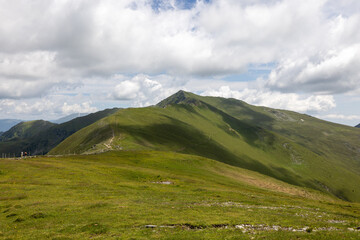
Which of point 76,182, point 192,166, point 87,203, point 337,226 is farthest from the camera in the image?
point 192,166

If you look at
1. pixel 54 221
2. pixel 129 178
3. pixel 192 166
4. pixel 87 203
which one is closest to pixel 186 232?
pixel 54 221

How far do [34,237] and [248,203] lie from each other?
1529 inches

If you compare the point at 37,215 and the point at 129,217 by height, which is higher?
the point at 37,215

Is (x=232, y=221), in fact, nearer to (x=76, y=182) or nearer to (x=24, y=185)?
(x=76, y=182)

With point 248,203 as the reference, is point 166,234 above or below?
above

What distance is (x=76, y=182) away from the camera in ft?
197

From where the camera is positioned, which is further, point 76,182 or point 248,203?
point 76,182

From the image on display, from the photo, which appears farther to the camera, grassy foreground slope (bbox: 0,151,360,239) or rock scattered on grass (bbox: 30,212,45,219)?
rock scattered on grass (bbox: 30,212,45,219)

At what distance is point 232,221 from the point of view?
3114cm

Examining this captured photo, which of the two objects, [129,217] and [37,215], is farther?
[37,215]

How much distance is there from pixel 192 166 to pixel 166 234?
3684 inches

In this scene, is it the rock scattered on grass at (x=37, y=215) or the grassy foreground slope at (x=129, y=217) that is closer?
the grassy foreground slope at (x=129, y=217)

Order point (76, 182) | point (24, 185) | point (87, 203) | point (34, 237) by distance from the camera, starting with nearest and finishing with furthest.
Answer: point (34, 237) → point (87, 203) → point (24, 185) → point (76, 182)

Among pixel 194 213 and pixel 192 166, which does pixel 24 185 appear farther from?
pixel 192 166
